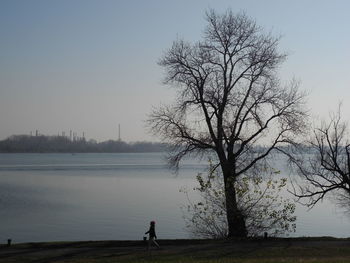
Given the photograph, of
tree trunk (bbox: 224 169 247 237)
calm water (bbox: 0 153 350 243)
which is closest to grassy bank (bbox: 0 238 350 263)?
tree trunk (bbox: 224 169 247 237)

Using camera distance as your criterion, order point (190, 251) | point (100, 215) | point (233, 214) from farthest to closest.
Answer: point (100, 215) → point (233, 214) → point (190, 251)

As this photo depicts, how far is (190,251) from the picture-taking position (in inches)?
829

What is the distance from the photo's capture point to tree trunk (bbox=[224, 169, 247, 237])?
2531cm

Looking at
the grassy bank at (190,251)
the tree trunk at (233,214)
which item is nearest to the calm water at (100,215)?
the tree trunk at (233,214)

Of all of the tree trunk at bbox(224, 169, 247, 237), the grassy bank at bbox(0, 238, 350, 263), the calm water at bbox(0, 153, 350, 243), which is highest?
the tree trunk at bbox(224, 169, 247, 237)

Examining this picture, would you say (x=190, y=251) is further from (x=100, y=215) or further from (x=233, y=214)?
(x=100, y=215)

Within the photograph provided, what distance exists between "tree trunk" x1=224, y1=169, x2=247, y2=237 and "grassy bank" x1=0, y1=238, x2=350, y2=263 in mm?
1682

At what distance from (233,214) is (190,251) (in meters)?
5.16

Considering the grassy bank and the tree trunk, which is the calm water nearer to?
the tree trunk

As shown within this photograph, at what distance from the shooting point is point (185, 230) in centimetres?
3312

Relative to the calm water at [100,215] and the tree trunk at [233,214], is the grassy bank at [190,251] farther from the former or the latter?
the calm water at [100,215]

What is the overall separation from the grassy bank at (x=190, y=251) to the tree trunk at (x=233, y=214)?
1682mm

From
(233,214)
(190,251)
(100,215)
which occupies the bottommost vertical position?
(100,215)

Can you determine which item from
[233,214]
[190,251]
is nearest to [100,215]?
[233,214]
